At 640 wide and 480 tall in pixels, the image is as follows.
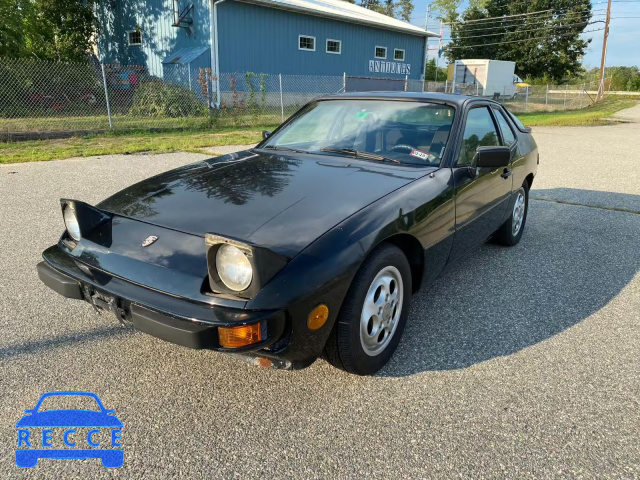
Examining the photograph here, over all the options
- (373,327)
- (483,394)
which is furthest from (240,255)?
(483,394)

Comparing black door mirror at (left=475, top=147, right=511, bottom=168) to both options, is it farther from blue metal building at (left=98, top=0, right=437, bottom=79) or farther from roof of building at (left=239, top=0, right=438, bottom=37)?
roof of building at (left=239, top=0, right=438, bottom=37)

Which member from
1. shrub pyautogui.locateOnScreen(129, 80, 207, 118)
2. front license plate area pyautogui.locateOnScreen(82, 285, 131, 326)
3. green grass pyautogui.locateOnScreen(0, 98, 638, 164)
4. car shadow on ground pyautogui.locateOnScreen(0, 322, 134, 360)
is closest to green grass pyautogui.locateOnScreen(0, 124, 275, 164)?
green grass pyautogui.locateOnScreen(0, 98, 638, 164)

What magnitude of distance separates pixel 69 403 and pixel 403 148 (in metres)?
2.50

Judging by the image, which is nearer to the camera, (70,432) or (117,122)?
(70,432)

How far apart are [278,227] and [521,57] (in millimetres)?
48401

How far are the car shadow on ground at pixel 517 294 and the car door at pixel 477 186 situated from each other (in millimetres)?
289

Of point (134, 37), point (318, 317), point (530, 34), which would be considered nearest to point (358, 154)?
point (318, 317)

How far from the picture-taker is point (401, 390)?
2479mm

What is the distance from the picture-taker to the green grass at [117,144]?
952 cm

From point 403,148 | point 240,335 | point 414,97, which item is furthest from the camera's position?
point 414,97

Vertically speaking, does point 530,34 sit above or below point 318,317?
above

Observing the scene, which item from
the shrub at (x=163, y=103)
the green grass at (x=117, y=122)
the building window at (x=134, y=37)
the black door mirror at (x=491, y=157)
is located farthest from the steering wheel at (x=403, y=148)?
the building window at (x=134, y=37)

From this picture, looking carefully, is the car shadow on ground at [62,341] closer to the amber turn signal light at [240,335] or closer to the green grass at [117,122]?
the amber turn signal light at [240,335]

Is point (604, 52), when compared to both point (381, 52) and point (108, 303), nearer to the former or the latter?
point (381, 52)
